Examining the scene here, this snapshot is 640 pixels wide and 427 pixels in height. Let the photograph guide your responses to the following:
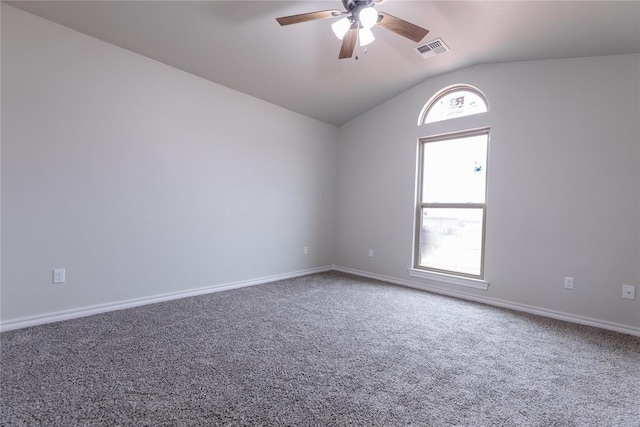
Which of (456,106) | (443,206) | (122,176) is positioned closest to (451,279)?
(443,206)

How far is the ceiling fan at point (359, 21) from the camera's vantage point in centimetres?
208

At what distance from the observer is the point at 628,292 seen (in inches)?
103

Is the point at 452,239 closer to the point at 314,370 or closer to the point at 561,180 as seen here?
the point at 561,180

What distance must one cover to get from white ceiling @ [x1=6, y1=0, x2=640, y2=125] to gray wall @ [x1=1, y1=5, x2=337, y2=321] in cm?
27

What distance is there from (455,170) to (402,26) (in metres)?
2.11

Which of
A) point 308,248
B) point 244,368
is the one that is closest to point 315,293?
point 308,248

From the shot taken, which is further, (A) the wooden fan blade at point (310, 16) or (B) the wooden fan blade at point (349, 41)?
(B) the wooden fan blade at point (349, 41)

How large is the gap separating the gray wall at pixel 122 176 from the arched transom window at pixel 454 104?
77.5 inches

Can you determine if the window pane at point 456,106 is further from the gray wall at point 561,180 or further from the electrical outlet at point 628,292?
the electrical outlet at point 628,292

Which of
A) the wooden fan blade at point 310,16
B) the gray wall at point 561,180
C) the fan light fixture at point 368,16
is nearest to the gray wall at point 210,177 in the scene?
the gray wall at point 561,180

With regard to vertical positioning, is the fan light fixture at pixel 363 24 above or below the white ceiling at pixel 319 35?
below

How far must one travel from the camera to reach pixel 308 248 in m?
4.66

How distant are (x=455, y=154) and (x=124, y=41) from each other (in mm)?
3760

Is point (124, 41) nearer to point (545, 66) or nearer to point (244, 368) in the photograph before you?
point (244, 368)
